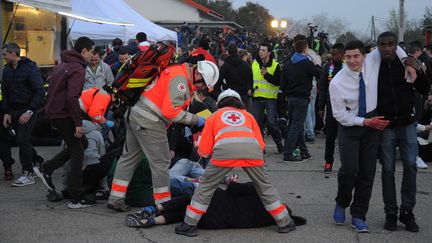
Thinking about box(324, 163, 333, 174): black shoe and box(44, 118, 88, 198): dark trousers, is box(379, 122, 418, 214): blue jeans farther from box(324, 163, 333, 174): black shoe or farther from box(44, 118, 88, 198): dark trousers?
box(44, 118, 88, 198): dark trousers

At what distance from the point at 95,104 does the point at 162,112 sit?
66.5 inches

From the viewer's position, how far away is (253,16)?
2576 inches

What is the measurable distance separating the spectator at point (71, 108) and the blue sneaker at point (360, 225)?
2984 mm

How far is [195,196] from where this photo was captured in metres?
5.62

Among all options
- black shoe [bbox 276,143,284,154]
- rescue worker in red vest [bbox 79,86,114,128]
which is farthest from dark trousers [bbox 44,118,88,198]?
black shoe [bbox 276,143,284,154]

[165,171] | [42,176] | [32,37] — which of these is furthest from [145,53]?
[32,37]

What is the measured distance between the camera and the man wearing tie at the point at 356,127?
5.64m

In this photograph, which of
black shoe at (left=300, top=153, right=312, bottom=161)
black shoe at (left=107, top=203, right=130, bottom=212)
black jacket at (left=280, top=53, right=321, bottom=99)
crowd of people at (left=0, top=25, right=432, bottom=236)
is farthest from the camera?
black shoe at (left=300, top=153, right=312, bottom=161)

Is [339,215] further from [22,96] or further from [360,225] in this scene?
[22,96]

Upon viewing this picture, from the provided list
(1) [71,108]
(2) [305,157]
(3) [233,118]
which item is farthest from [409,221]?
(2) [305,157]

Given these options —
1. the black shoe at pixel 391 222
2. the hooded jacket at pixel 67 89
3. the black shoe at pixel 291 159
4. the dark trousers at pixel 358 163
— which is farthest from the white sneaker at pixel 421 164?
the hooded jacket at pixel 67 89

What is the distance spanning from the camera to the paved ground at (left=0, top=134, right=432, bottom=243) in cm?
561

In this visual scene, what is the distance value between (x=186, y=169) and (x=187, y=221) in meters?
2.02

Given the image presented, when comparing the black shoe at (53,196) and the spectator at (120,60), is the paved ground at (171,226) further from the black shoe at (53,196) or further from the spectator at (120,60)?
the spectator at (120,60)
